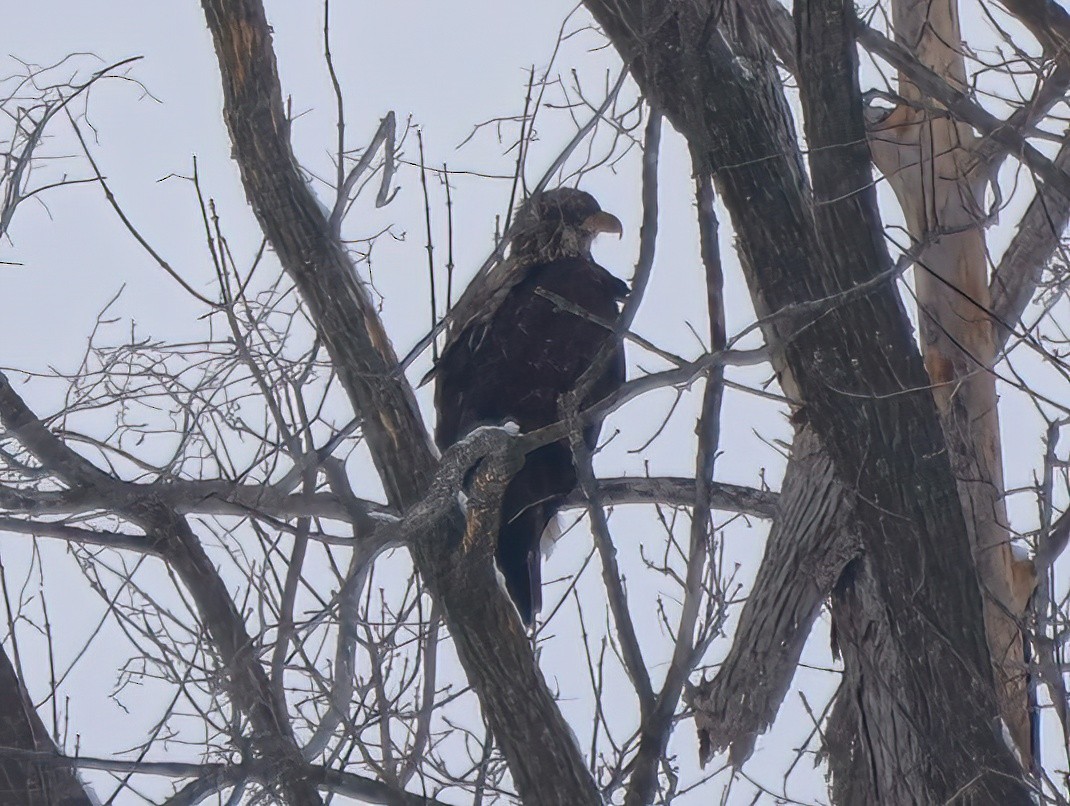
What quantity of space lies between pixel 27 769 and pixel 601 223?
Result: 2.91m

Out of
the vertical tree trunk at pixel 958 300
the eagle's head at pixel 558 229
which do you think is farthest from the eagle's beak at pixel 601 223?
the vertical tree trunk at pixel 958 300

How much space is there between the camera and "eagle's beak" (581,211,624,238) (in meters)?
5.26

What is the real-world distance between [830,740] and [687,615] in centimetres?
180

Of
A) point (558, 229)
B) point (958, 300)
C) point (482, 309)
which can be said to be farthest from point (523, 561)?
point (958, 300)

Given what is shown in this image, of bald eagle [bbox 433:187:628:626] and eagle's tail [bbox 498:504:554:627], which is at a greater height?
bald eagle [bbox 433:187:628:626]

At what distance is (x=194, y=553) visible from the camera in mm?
3447

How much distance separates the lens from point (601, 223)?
529 centimetres

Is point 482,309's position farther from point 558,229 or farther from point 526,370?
point 558,229

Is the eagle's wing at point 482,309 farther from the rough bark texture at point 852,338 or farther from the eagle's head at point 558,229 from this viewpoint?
the rough bark texture at point 852,338

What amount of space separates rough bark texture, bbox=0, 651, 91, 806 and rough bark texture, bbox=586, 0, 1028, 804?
2103 mm

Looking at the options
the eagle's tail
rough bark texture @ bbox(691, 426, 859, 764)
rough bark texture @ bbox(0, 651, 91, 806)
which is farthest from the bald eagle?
rough bark texture @ bbox(0, 651, 91, 806)

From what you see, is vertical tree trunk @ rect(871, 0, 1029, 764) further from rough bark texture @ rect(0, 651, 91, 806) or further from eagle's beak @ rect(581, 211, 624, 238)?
rough bark texture @ rect(0, 651, 91, 806)

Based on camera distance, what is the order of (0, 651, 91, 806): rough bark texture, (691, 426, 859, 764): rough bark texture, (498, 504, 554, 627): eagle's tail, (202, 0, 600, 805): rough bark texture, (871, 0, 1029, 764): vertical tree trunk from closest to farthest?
(202, 0, 600, 805): rough bark texture, (0, 651, 91, 806): rough bark texture, (691, 426, 859, 764): rough bark texture, (871, 0, 1029, 764): vertical tree trunk, (498, 504, 554, 627): eagle's tail

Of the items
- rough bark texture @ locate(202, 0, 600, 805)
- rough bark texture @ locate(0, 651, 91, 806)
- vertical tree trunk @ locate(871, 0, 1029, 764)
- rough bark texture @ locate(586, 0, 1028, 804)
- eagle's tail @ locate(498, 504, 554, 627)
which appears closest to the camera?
rough bark texture @ locate(202, 0, 600, 805)
